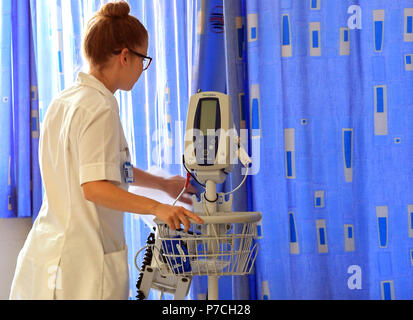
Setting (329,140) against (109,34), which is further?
(329,140)

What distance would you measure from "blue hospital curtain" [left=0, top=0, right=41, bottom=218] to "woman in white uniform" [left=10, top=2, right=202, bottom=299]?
56.8 inches

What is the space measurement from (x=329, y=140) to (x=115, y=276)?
3.67 ft

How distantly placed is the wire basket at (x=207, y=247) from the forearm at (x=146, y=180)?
0.41 meters

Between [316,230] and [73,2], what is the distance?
1.68 m

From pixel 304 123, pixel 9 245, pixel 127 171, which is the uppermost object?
A: pixel 304 123

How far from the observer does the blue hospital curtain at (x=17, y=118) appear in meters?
Answer: 2.82

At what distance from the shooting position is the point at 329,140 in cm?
214

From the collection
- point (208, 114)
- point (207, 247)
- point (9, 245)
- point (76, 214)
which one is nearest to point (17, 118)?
point (9, 245)

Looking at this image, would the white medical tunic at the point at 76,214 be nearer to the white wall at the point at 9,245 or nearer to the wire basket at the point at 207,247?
the wire basket at the point at 207,247

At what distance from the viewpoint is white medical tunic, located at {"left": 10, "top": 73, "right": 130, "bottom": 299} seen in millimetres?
1358

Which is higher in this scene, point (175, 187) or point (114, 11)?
point (114, 11)

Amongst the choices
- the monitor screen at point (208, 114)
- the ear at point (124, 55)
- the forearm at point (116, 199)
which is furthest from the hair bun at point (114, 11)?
the forearm at point (116, 199)

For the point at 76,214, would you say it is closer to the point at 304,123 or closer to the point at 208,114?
the point at 208,114

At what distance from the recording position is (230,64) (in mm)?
2271
